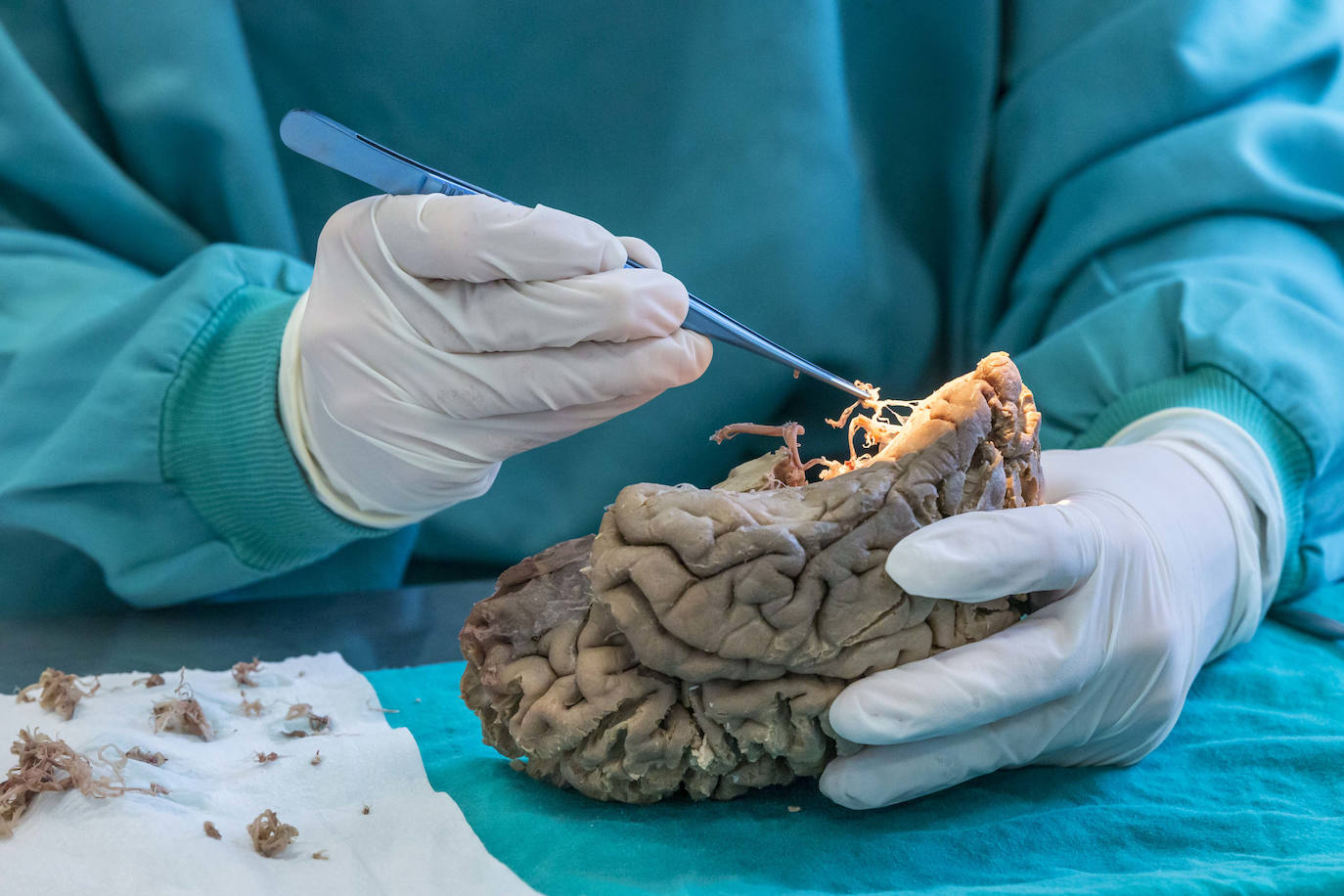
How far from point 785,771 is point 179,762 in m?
0.92

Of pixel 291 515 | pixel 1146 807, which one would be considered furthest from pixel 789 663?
pixel 291 515

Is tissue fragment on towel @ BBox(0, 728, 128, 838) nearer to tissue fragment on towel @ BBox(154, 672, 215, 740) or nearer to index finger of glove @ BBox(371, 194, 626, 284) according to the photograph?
tissue fragment on towel @ BBox(154, 672, 215, 740)

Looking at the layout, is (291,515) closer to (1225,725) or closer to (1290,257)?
(1225,725)

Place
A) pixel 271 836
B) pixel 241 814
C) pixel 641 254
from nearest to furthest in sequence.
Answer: pixel 271 836
pixel 241 814
pixel 641 254

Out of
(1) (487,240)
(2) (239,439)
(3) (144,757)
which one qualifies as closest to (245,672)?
(3) (144,757)

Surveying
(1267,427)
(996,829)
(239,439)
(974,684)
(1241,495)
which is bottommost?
(239,439)

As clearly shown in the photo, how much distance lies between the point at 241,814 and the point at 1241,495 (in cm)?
199

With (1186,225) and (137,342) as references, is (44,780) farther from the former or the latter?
(1186,225)

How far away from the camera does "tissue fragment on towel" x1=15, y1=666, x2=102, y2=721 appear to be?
1.58 m

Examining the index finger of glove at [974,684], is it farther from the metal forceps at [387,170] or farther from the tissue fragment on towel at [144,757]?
the tissue fragment on towel at [144,757]

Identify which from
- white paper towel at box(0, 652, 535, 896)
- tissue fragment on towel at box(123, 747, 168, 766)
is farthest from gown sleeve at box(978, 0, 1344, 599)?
tissue fragment on towel at box(123, 747, 168, 766)

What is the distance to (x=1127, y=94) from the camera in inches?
99.7

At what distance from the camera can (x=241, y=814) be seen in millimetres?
1298

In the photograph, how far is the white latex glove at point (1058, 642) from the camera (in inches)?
49.8
